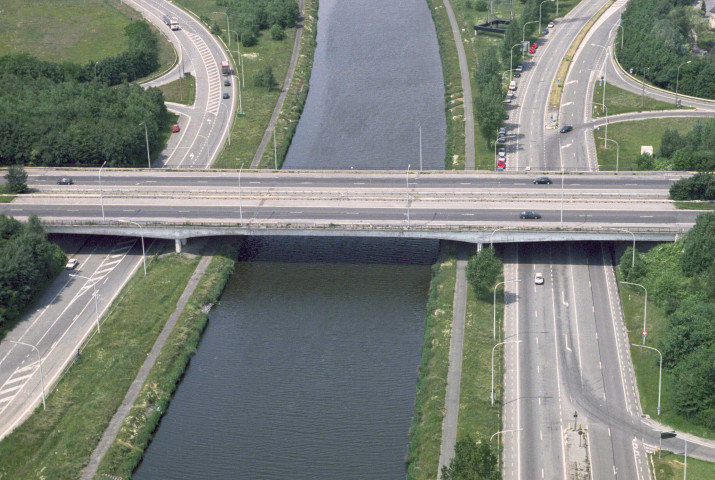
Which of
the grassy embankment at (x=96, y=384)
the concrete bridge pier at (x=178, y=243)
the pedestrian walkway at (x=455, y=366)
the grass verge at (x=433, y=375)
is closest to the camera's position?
the grass verge at (x=433, y=375)

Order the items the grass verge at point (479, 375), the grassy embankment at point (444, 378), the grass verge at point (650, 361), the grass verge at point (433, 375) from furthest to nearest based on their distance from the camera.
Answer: the grass verge at point (650, 361), the grass verge at point (479, 375), the grassy embankment at point (444, 378), the grass verge at point (433, 375)

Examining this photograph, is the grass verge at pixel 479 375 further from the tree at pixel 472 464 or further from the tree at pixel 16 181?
the tree at pixel 16 181

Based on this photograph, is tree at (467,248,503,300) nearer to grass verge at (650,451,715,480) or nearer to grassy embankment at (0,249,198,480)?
grass verge at (650,451,715,480)

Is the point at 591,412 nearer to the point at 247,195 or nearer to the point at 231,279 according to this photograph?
the point at 231,279

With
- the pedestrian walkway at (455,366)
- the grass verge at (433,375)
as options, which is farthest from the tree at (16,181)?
the pedestrian walkway at (455,366)

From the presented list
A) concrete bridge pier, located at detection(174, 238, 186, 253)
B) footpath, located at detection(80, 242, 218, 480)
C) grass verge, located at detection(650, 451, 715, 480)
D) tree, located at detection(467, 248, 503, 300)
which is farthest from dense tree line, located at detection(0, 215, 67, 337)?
grass verge, located at detection(650, 451, 715, 480)

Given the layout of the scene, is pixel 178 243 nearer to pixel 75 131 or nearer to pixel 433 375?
pixel 75 131
